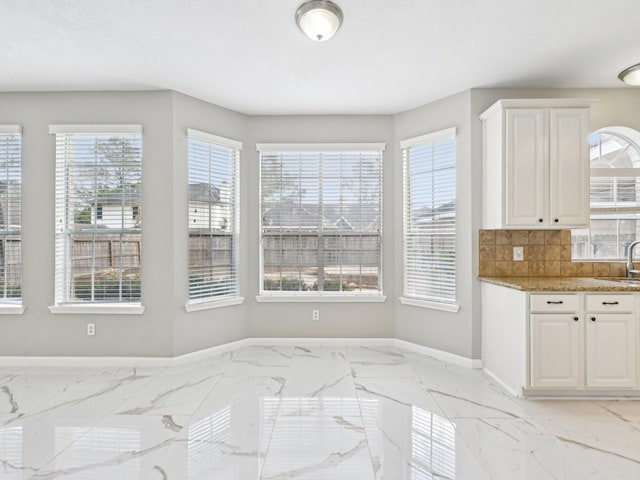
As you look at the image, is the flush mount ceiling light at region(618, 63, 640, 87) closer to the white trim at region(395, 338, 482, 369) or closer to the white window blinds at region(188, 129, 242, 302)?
the white trim at region(395, 338, 482, 369)

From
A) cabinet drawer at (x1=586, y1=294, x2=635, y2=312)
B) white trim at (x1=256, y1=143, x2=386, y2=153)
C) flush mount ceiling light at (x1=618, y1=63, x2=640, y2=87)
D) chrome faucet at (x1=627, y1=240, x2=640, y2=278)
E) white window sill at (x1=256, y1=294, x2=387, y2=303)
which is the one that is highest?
flush mount ceiling light at (x1=618, y1=63, x2=640, y2=87)

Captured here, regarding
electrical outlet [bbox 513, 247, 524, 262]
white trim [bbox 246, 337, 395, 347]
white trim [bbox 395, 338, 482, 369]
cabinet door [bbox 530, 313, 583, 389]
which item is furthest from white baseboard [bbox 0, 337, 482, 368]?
electrical outlet [bbox 513, 247, 524, 262]

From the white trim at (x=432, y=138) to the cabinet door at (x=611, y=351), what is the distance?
1994 millimetres

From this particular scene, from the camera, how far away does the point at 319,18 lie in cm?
215

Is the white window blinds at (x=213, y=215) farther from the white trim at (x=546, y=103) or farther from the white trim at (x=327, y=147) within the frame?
the white trim at (x=546, y=103)

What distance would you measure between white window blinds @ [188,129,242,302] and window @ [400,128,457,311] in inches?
76.1

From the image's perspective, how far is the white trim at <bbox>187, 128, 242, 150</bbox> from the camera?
3457mm

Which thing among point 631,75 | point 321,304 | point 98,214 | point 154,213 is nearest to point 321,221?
point 321,304

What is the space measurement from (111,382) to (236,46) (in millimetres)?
2997

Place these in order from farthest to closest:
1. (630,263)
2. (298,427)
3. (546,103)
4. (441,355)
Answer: (441,355) → (630,263) → (546,103) → (298,427)

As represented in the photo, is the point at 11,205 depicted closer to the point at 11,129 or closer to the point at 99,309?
the point at 11,129

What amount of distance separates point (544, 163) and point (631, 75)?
3.48 feet

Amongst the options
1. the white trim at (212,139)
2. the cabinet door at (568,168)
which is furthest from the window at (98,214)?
the cabinet door at (568,168)

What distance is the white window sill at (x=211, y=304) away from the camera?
3.45m
